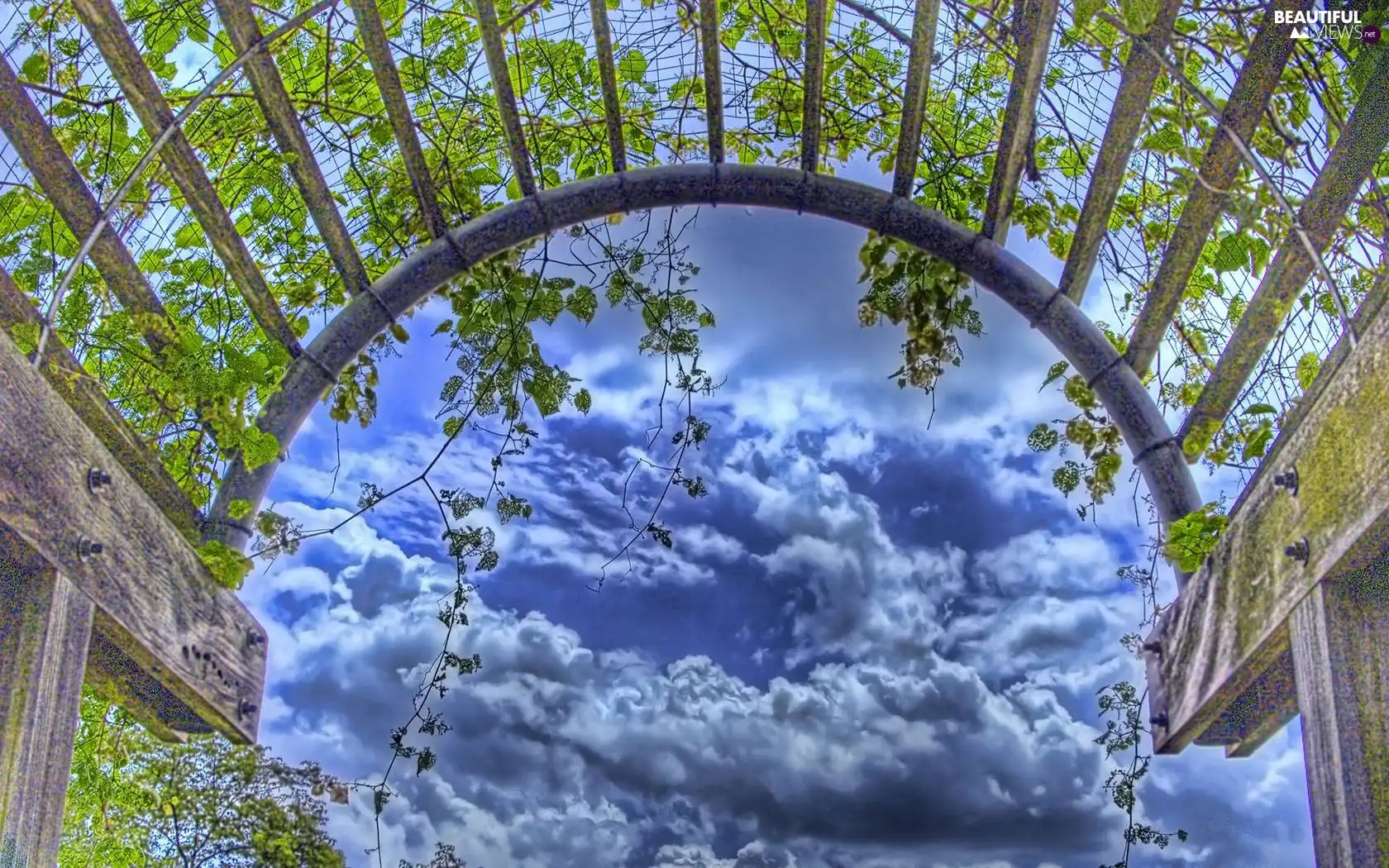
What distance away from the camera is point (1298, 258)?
84.1 inches

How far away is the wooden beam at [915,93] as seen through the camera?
95.2 inches

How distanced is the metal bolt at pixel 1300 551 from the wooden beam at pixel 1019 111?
1.06 m

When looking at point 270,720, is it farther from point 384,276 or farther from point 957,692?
point 957,692

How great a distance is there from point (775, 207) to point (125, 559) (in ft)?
5.00

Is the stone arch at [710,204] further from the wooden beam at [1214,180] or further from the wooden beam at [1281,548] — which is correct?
the wooden beam at [1281,548]

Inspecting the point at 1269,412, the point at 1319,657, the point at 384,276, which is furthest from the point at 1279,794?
the point at 384,276

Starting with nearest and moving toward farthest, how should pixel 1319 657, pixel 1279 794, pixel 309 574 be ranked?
pixel 1319 657 → pixel 1279 794 → pixel 309 574

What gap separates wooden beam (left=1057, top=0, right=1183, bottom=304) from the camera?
2170mm

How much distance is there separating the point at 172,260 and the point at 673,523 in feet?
15.7

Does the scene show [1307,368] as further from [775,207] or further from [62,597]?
[62,597]

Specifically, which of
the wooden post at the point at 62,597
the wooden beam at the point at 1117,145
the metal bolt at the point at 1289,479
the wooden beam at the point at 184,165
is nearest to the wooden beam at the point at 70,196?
the wooden beam at the point at 184,165

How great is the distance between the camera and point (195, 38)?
8.11ft

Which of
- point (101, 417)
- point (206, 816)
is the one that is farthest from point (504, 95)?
point (206, 816)

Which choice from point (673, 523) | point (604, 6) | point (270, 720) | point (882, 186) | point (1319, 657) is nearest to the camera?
point (1319, 657)
